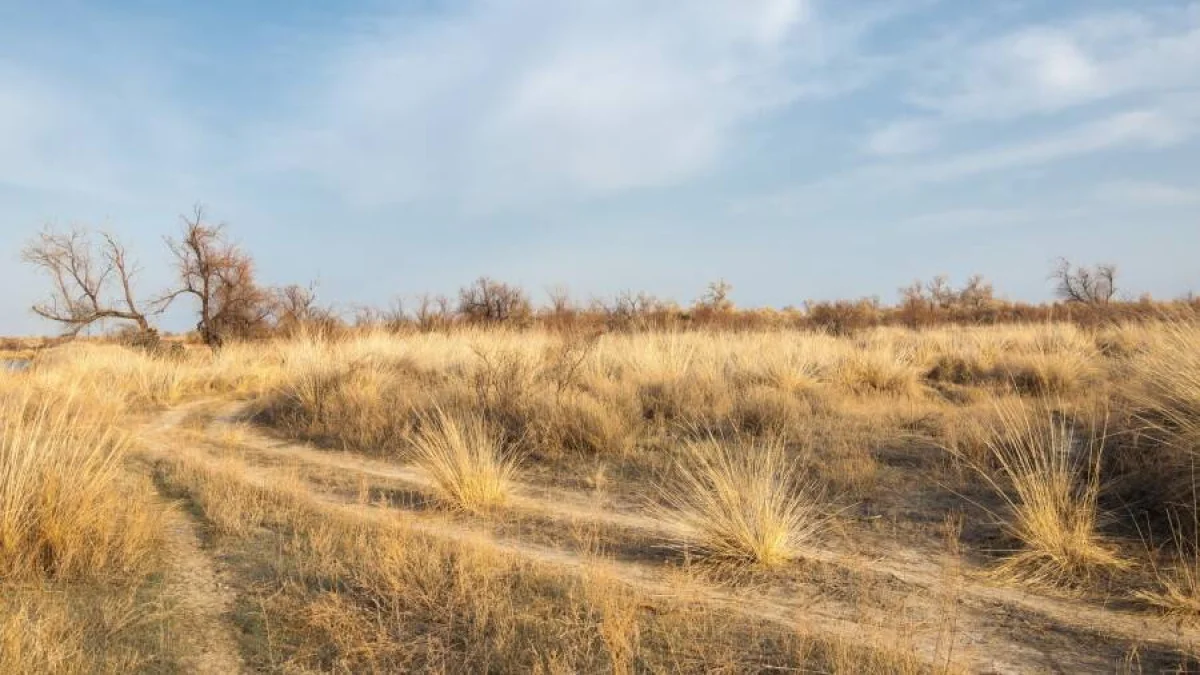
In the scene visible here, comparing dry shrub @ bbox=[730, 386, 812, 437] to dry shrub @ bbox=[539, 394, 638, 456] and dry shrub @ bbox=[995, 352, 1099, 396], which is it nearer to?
dry shrub @ bbox=[539, 394, 638, 456]

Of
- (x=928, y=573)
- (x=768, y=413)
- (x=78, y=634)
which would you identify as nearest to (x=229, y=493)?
(x=78, y=634)

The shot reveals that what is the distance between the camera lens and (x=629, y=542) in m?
6.13

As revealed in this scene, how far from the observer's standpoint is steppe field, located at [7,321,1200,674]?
400 cm

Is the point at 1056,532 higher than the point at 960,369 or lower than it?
lower

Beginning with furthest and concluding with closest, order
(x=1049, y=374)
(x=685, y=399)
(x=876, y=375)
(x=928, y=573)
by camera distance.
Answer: (x=876, y=375) → (x=1049, y=374) → (x=685, y=399) → (x=928, y=573)

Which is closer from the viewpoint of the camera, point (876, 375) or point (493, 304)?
point (876, 375)

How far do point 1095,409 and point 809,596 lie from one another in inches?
236

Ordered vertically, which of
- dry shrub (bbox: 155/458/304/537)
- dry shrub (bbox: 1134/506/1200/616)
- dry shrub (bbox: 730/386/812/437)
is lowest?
dry shrub (bbox: 155/458/304/537)

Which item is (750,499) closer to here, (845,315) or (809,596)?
(809,596)

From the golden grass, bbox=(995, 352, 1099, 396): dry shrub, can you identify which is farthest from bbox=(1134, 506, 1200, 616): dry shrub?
bbox=(995, 352, 1099, 396): dry shrub

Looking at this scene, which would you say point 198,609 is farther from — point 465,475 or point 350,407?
point 350,407

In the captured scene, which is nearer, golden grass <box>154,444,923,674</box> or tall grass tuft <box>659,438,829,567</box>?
golden grass <box>154,444,923,674</box>

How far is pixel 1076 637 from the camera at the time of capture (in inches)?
164

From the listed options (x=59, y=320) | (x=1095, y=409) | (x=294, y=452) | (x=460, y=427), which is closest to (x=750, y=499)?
(x=460, y=427)
